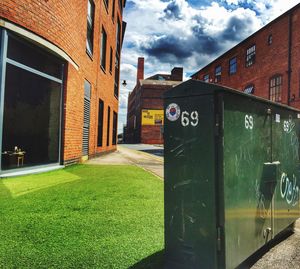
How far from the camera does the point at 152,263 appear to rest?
9.82 ft

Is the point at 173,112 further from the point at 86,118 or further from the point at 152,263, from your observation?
the point at 86,118

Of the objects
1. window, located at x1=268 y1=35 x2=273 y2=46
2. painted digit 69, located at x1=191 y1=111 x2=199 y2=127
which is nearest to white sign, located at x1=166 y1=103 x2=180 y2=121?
painted digit 69, located at x1=191 y1=111 x2=199 y2=127

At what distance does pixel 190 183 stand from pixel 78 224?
1973mm

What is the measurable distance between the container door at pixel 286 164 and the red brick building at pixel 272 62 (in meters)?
16.1

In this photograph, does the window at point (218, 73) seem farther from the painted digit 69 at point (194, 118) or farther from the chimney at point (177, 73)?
the painted digit 69 at point (194, 118)

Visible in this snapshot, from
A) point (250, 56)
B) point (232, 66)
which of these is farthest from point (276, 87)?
point (232, 66)

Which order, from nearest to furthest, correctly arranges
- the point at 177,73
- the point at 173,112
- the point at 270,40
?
the point at 173,112 → the point at 270,40 → the point at 177,73

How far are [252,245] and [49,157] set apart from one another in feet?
24.8

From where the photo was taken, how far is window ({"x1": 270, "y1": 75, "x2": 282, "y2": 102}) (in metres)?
21.1

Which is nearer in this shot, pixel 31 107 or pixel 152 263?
pixel 152 263

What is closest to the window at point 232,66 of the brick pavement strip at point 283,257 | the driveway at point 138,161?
the driveway at point 138,161

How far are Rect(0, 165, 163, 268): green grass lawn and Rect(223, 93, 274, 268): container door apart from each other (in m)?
0.88

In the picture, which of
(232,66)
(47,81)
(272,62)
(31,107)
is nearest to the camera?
(47,81)

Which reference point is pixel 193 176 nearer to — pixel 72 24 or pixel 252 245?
pixel 252 245
